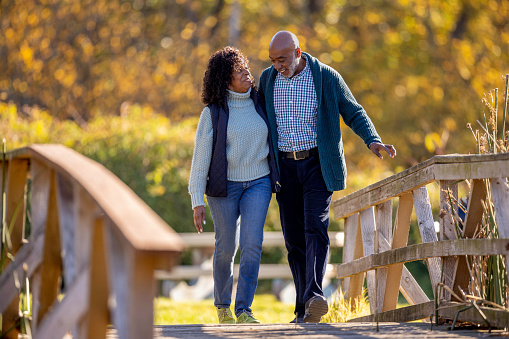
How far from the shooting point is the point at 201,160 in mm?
4559

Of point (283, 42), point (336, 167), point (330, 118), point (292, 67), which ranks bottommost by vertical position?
point (336, 167)

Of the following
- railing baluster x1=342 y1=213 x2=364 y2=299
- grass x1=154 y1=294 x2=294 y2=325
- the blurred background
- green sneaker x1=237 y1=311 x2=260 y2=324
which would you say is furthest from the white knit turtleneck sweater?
the blurred background

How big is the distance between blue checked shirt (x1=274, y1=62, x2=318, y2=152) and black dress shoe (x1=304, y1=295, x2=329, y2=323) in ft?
2.96

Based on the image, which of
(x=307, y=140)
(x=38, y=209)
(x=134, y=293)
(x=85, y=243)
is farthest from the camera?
A: (x=307, y=140)

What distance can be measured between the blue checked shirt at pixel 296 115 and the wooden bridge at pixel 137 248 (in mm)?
569

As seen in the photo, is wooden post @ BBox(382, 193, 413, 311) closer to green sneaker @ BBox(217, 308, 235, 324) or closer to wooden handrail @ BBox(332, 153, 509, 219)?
wooden handrail @ BBox(332, 153, 509, 219)

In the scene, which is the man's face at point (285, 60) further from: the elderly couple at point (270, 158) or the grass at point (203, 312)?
the grass at point (203, 312)

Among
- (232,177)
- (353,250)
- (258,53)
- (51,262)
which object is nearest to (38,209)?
(51,262)

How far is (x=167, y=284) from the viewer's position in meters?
10.8

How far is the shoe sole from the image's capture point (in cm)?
445

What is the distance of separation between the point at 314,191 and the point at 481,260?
1219mm

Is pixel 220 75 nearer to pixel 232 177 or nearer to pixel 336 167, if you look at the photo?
pixel 232 177

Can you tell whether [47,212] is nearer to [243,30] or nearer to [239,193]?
[239,193]

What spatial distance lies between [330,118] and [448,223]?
3.48ft
